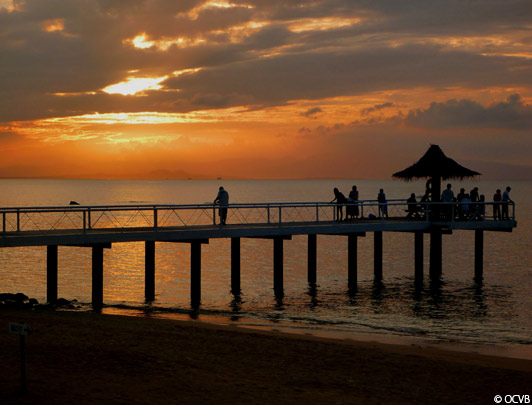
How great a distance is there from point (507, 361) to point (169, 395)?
9316 mm

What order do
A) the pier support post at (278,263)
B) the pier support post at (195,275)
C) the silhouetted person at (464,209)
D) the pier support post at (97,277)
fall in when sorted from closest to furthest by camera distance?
the pier support post at (97,277), the pier support post at (195,275), the pier support post at (278,263), the silhouetted person at (464,209)

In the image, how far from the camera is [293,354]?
50.3ft

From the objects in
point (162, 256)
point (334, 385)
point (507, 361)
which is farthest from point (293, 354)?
point (162, 256)

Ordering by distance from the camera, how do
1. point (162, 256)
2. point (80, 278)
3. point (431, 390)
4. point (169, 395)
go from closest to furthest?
point (169, 395)
point (431, 390)
point (80, 278)
point (162, 256)

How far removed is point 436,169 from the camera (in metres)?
33.0

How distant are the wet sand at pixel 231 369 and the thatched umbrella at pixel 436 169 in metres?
16.4

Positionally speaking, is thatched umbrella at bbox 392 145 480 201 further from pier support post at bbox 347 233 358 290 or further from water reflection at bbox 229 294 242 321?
water reflection at bbox 229 294 242 321

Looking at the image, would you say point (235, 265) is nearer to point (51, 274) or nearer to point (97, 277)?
point (97, 277)

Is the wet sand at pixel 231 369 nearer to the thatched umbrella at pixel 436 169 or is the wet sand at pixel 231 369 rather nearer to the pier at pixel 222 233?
the pier at pixel 222 233

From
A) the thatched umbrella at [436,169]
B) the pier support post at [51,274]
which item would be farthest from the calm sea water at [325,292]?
the thatched umbrella at [436,169]

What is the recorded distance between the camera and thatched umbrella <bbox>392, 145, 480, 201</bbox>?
33.0 m

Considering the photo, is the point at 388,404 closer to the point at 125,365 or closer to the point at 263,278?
the point at 125,365

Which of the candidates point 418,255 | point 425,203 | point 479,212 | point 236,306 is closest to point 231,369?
point 236,306

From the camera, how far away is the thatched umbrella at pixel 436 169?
33.0 m
